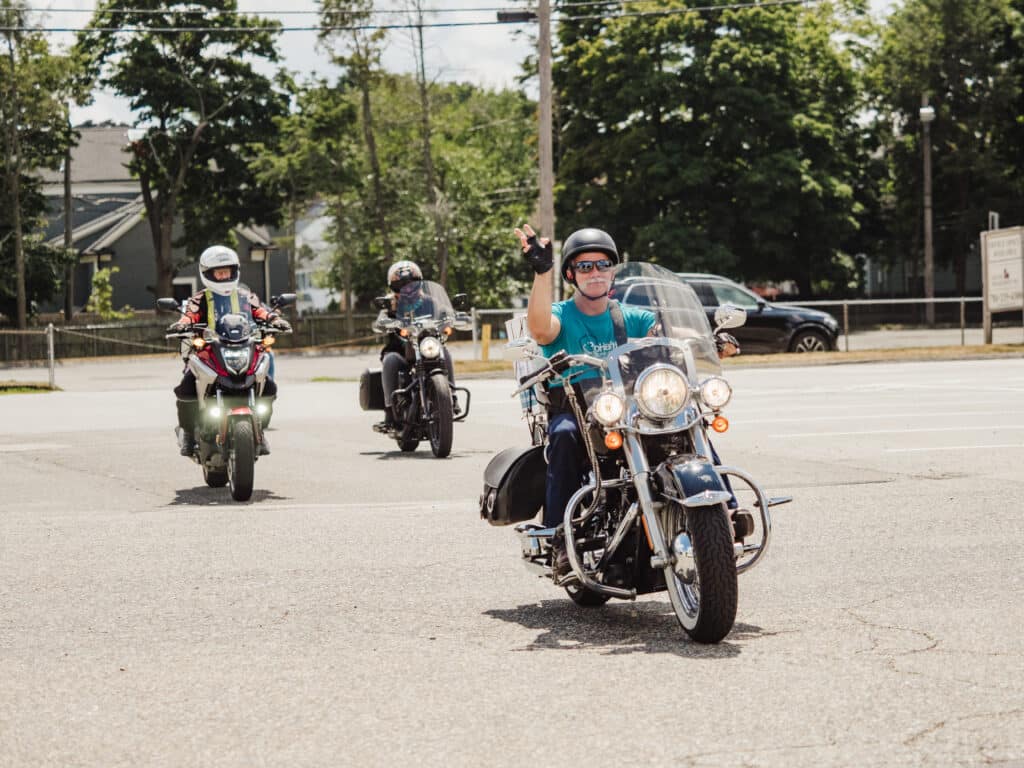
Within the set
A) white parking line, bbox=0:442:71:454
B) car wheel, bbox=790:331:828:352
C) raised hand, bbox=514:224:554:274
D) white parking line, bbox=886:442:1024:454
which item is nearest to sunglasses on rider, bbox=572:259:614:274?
raised hand, bbox=514:224:554:274

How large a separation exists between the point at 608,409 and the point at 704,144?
45.9 m

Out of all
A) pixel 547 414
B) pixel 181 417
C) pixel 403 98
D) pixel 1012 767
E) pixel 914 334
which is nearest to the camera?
pixel 1012 767

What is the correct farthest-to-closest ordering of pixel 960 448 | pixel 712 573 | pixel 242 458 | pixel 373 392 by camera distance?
1. pixel 373 392
2. pixel 960 448
3. pixel 242 458
4. pixel 712 573

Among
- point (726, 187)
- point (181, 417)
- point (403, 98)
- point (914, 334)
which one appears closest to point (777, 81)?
point (726, 187)

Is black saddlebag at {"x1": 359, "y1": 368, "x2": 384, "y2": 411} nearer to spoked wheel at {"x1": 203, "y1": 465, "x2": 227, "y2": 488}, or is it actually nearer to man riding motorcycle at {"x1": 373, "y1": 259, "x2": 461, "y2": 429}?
man riding motorcycle at {"x1": 373, "y1": 259, "x2": 461, "y2": 429}

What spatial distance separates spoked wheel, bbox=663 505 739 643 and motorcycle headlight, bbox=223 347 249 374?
5.94m

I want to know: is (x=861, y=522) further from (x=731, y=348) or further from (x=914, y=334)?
(x=914, y=334)

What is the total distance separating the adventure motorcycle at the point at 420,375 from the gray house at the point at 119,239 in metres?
53.2

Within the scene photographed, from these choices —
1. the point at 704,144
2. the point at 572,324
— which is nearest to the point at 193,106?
the point at 704,144

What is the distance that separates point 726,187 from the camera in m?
51.0

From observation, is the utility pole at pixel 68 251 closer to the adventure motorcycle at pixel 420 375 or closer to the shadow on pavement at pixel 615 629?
the adventure motorcycle at pixel 420 375

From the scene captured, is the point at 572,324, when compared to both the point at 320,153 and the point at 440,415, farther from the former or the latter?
the point at 320,153

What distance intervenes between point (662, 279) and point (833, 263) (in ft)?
156

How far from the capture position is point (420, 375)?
47.7 feet
